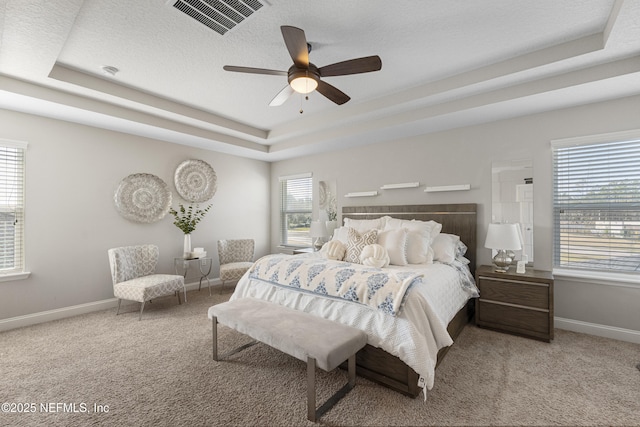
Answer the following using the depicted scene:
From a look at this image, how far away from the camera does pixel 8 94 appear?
2883 mm

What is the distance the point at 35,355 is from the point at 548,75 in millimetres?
5481

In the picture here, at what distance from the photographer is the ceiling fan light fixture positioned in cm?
230

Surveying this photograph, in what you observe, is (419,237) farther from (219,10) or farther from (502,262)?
(219,10)

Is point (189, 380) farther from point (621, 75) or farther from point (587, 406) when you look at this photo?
point (621, 75)

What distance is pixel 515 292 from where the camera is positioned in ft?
9.96

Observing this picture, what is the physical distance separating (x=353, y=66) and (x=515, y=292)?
2.78 meters

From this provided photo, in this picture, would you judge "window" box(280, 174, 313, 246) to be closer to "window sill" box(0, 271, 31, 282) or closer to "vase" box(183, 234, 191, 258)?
"vase" box(183, 234, 191, 258)

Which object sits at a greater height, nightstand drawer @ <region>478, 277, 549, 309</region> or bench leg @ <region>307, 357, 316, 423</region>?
nightstand drawer @ <region>478, 277, 549, 309</region>

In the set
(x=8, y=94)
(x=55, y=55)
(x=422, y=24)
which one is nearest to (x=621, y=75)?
(x=422, y=24)

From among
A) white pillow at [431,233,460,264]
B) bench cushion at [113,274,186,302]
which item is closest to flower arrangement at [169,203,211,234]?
bench cushion at [113,274,186,302]

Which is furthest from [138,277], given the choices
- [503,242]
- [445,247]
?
[503,242]

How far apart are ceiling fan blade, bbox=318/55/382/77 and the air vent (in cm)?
64

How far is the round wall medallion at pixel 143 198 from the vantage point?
4129 millimetres

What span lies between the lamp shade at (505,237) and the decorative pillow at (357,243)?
1302 mm
